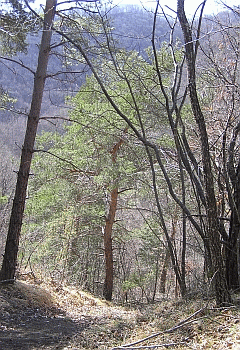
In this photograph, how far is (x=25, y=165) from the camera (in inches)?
292

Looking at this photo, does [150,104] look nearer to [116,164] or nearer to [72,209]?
[116,164]

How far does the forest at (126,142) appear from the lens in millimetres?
4270

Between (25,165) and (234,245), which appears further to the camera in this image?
(25,165)

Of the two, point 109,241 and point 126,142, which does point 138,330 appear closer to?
point 126,142

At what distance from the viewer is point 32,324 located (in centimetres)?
501

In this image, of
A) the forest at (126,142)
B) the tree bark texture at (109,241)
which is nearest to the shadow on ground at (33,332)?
the forest at (126,142)

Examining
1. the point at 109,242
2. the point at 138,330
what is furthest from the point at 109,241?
the point at 138,330

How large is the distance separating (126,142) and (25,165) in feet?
7.02

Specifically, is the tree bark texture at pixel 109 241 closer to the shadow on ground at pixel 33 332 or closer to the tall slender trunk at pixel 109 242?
the tall slender trunk at pixel 109 242

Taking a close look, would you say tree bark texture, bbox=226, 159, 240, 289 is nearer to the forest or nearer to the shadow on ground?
the forest

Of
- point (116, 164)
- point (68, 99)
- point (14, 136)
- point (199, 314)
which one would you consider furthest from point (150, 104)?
point (14, 136)

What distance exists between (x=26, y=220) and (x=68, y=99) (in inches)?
215

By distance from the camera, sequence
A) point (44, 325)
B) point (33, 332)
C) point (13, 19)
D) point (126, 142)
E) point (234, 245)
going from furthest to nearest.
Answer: point (13, 19) → point (126, 142) → point (44, 325) → point (33, 332) → point (234, 245)

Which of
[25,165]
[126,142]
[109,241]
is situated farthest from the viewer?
[109,241]
